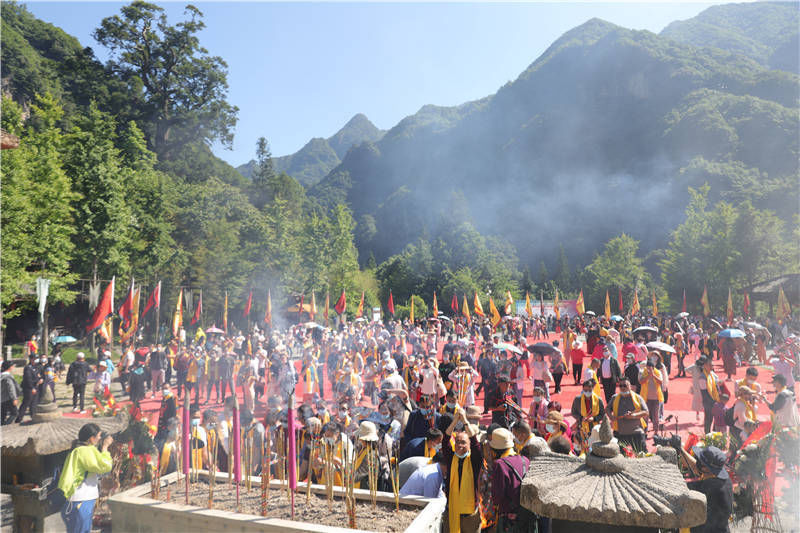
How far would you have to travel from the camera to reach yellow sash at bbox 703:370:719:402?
368 inches

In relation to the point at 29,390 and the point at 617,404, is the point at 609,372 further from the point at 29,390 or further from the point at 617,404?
the point at 29,390

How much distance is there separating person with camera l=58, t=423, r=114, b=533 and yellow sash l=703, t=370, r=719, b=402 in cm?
1017

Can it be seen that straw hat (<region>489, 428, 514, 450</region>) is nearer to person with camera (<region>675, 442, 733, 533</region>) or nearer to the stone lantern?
person with camera (<region>675, 442, 733, 533</region>)

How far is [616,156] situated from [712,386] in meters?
152

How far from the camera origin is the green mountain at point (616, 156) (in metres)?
108

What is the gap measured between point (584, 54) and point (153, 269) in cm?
19933

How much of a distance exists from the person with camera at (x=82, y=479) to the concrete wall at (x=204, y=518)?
0.87 metres

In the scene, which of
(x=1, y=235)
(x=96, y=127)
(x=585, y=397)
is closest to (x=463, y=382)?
(x=585, y=397)

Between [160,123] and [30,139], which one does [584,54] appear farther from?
[30,139]

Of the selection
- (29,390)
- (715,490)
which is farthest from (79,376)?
(715,490)

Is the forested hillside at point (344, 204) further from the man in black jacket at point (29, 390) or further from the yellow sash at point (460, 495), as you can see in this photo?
the yellow sash at point (460, 495)

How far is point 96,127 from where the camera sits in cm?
3278

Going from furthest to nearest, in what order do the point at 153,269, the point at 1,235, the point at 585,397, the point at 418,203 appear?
1. the point at 418,203
2. the point at 153,269
3. the point at 1,235
4. the point at 585,397

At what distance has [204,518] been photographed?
479 centimetres
